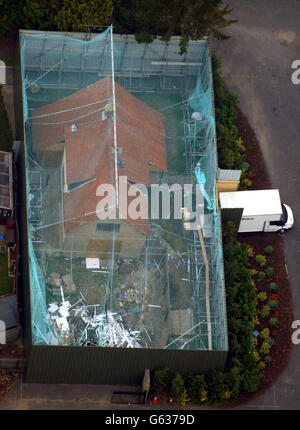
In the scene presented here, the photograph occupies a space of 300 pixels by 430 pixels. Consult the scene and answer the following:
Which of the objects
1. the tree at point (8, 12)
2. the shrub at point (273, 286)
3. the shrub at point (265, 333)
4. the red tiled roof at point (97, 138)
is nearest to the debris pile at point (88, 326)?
the red tiled roof at point (97, 138)

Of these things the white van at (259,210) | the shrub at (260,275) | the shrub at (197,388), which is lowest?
the shrub at (197,388)

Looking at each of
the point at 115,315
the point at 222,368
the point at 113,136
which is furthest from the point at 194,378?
the point at 113,136

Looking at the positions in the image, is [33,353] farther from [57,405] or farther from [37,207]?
[37,207]

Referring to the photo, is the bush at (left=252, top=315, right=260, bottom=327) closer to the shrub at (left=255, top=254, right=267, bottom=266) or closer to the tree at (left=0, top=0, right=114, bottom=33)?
the shrub at (left=255, top=254, right=267, bottom=266)

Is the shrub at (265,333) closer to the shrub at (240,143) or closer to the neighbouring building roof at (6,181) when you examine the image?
the shrub at (240,143)

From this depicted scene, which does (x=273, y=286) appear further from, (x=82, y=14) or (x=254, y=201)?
(x=82, y=14)

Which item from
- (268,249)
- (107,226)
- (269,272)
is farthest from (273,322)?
(107,226)

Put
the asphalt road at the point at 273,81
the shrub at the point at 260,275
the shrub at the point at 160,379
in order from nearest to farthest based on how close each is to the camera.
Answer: the shrub at the point at 160,379 < the shrub at the point at 260,275 < the asphalt road at the point at 273,81
